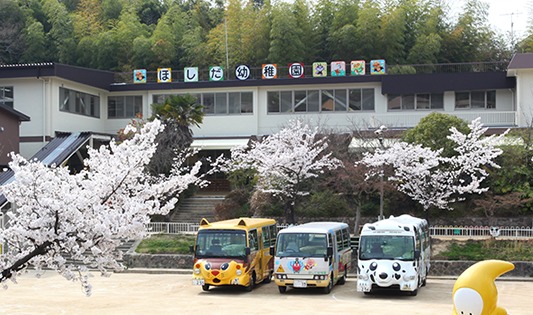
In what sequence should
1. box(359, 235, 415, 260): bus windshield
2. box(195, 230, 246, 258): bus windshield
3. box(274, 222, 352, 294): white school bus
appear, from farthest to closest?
1. box(195, 230, 246, 258): bus windshield
2. box(274, 222, 352, 294): white school bus
3. box(359, 235, 415, 260): bus windshield

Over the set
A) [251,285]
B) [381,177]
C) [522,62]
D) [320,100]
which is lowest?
[251,285]

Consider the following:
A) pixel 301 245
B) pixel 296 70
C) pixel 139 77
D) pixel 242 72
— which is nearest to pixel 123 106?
pixel 139 77

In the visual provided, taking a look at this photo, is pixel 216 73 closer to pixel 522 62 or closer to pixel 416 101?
pixel 416 101

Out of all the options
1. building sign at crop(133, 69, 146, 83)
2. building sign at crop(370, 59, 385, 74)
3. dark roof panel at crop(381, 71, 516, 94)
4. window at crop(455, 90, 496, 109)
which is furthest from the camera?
building sign at crop(133, 69, 146, 83)

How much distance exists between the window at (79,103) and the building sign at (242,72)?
7619mm

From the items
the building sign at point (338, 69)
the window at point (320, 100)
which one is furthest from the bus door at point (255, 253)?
the building sign at point (338, 69)

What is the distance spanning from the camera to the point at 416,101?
131 feet

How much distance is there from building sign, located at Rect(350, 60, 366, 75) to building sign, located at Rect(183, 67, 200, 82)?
803 centimetres

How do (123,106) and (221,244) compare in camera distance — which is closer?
(221,244)

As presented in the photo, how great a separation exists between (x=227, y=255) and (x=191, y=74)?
22.0m

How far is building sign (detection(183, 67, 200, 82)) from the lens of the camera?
4169 centimetres

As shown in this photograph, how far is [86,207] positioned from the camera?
39.5 ft

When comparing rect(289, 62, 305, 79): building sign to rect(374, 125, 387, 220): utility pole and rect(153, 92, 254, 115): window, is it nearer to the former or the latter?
rect(153, 92, 254, 115): window

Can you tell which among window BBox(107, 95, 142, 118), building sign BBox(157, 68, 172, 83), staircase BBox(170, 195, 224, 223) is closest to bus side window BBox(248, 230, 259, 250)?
staircase BBox(170, 195, 224, 223)
